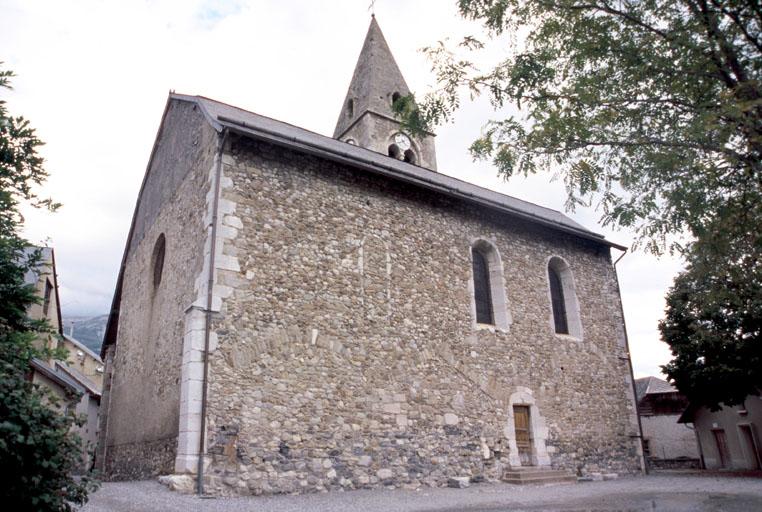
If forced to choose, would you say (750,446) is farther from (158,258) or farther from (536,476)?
(158,258)

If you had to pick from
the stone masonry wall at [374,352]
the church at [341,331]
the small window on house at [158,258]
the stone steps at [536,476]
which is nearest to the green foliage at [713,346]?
the church at [341,331]

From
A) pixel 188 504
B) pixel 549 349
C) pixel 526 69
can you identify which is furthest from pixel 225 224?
pixel 549 349

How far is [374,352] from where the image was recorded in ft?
34.4

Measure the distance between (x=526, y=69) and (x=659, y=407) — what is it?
83.1 feet

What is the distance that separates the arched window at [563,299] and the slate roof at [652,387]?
1563 centimetres

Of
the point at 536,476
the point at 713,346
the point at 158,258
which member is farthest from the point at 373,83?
the point at 536,476

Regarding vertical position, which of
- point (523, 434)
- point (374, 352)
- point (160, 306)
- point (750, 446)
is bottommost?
point (750, 446)

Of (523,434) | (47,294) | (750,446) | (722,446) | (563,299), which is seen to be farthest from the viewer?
(47,294)

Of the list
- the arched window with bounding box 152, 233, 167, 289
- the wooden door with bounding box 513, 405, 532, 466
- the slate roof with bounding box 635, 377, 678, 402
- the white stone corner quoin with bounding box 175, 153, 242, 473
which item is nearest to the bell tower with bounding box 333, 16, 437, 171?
the arched window with bounding box 152, 233, 167, 289

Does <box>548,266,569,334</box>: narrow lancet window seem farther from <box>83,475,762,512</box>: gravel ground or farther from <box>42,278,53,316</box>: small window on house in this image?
<box>42,278,53,316</box>: small window on house

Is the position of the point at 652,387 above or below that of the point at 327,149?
below

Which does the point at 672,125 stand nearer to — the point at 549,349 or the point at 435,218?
the point at 435,218

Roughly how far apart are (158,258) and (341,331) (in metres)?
5.71

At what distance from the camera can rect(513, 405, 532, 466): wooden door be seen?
476 inches
